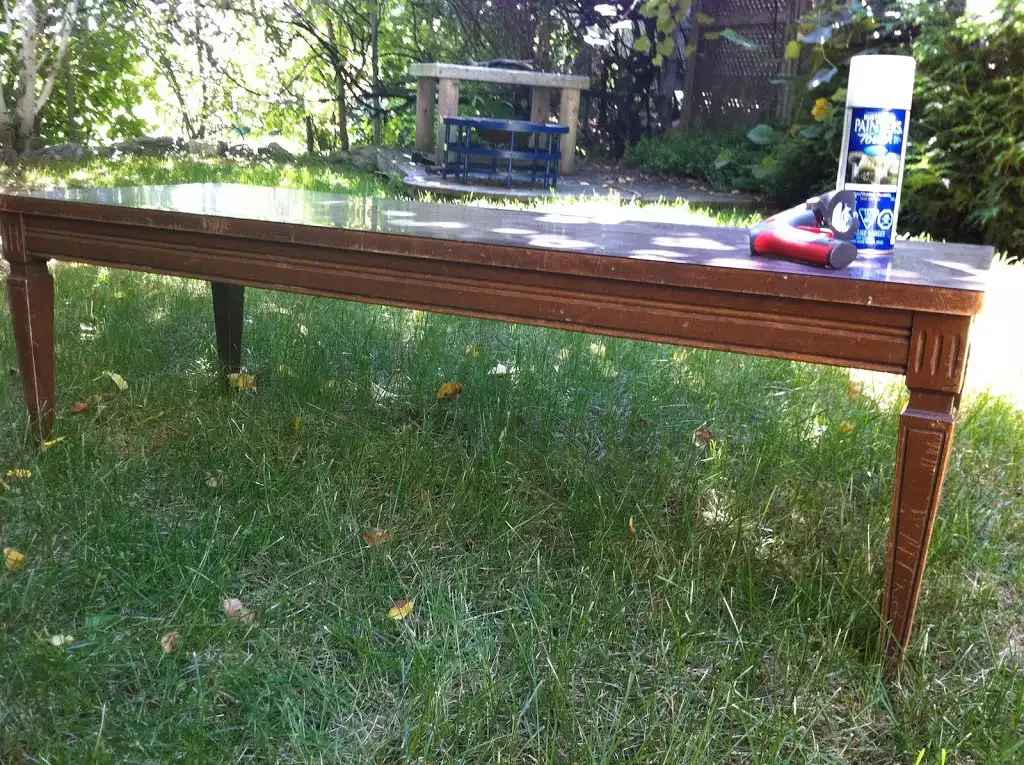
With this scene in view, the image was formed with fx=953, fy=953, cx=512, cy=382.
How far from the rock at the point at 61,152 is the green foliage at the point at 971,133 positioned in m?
6.33

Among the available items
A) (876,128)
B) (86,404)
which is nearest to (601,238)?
(876,128)

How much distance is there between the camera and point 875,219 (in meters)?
1.75

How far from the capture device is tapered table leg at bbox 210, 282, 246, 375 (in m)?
2.86

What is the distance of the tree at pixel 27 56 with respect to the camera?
6711mm

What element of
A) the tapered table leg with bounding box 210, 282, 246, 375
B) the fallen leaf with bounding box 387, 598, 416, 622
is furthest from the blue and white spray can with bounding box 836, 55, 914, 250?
the tapered table leg with bounding box 210, 282, 246, 375

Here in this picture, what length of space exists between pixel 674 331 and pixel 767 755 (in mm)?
682

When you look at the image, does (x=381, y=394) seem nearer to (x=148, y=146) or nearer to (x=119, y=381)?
(x=119, y=381)

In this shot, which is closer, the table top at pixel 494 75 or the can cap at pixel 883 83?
the can cap at pixel 883 83

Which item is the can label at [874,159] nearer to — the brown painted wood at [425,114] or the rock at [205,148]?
the brown painted wood at [425,114]

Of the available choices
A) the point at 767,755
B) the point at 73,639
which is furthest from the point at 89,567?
the point at 767,755

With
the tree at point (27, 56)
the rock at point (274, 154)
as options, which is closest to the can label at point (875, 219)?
the tree at point (27, 56)

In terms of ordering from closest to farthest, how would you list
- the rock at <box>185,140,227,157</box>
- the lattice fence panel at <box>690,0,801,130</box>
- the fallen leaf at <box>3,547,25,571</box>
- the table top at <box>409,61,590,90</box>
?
the fallen leaf at <box>3,547,25,571</box>, the table top at <box>409,61,590,90</box>, the lattice fence panel at <box>690,0,801,130</box>, the rock at <box>185,140,227,157</box>

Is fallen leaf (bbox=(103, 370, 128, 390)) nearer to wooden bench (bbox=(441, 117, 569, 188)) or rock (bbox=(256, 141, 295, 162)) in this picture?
wooden bench (bbox=(441, 117, 569, 188))

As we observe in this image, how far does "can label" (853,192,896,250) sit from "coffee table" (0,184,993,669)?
5 cm
